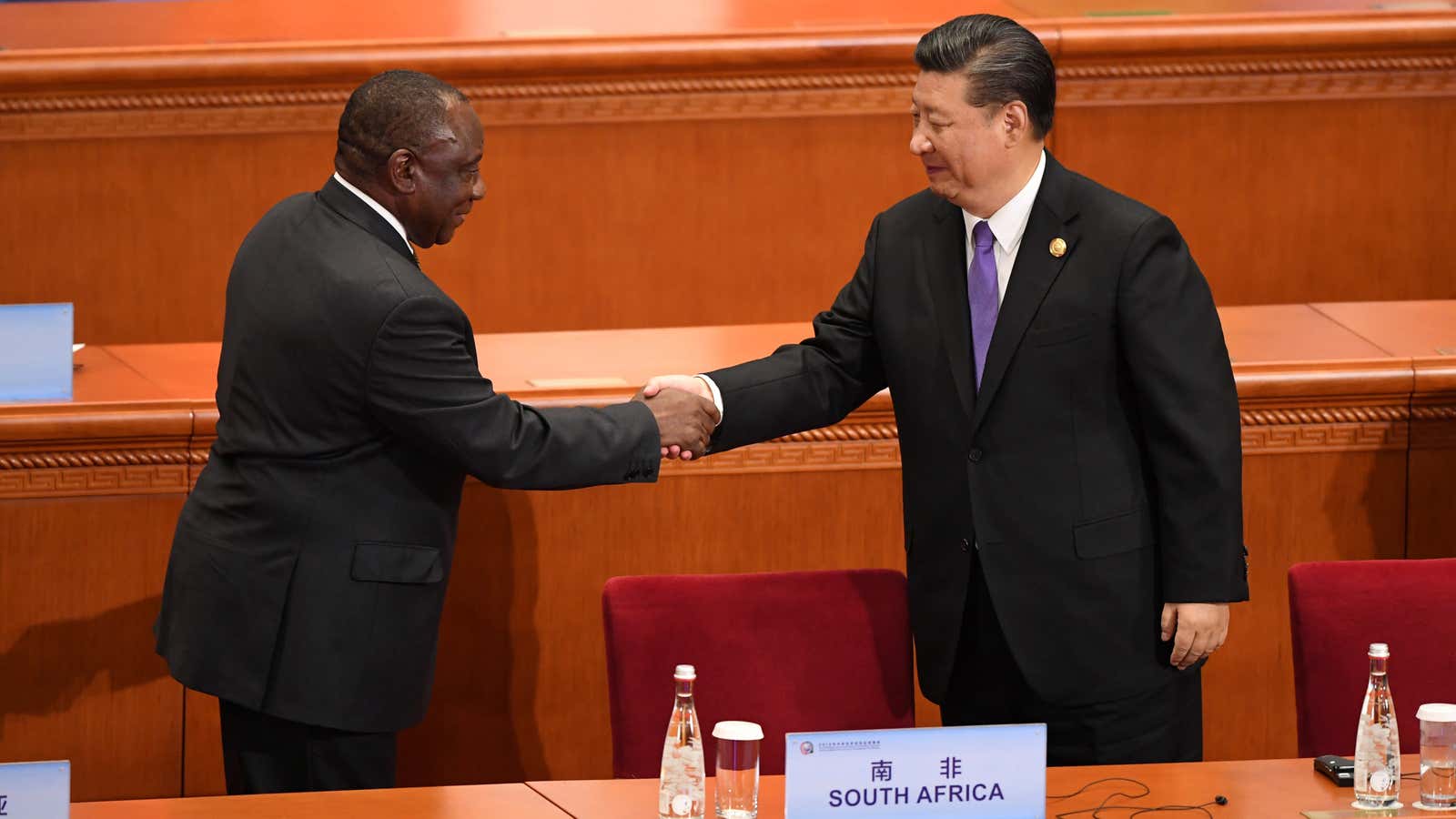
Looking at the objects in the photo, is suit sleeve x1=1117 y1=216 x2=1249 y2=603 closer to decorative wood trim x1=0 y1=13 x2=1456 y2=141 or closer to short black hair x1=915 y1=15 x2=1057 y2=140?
short black hair x1=915 y1=15 x2=1057 y2=140

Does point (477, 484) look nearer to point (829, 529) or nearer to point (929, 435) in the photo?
point (829, 529)

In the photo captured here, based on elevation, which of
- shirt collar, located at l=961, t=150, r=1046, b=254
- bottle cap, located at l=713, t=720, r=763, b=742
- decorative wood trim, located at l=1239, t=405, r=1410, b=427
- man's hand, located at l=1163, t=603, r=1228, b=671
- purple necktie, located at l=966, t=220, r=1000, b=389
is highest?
shirt collar, located at l=961, t=150, r=1046, b=254

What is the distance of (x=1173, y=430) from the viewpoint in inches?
76.1

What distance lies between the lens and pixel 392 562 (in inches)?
79.0

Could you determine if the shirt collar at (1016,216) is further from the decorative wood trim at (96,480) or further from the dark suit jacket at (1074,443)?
the decorative wood trim at (96,480)

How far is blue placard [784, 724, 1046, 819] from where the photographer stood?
5.22 feet

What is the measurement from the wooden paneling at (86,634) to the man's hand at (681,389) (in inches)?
26.7

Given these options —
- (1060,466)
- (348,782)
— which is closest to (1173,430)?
(1060,466)

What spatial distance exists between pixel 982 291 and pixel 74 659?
1320mm

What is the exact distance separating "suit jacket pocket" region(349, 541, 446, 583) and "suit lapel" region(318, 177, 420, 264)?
1.05ft

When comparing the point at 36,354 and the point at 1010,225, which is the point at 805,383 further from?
the point at 36,354

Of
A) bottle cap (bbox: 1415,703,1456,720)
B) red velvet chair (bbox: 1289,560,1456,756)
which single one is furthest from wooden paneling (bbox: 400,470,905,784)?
bottle cap (bbox: 1415,703,1456,720)

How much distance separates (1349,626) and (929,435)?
1.72 ft

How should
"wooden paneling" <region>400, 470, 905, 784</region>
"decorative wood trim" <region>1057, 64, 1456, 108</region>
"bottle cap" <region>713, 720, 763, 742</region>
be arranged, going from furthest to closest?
1. "decorative wood trim" <region>1057, 64, 1456, 108</region>
2. "wooden paneling" <region>400, 470, 905, 784</region>
3. "bottle cap" <region>713, 720, 763, 742</region>
